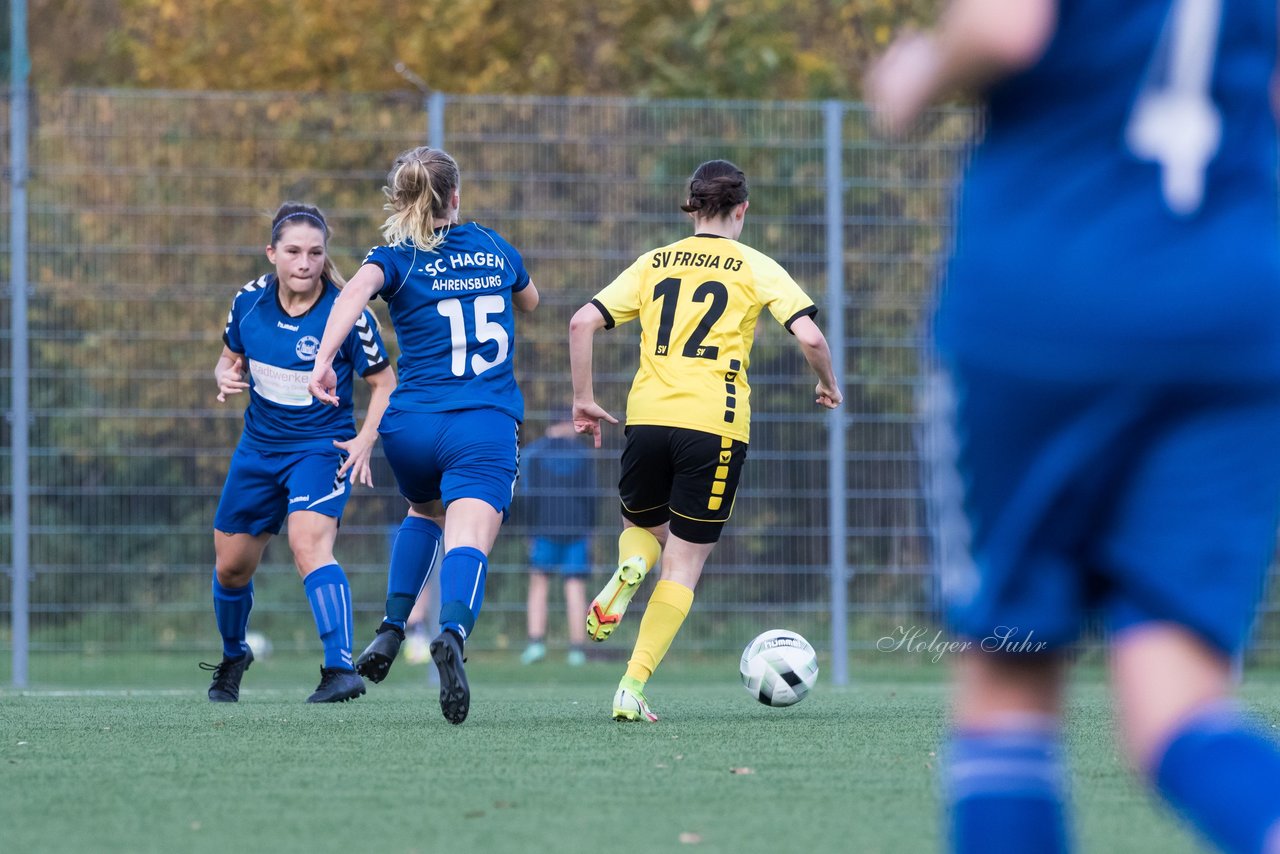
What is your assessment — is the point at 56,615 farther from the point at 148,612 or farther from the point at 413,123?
the point at 413,123

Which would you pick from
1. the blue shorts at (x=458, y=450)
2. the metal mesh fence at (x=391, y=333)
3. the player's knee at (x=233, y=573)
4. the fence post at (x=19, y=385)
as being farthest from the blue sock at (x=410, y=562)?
the fence post at (x=19, y=385)

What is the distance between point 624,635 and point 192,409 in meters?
2.90

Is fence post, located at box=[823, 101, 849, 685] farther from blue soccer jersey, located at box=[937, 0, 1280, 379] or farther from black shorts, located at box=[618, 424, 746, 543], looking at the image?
blue soccer jersey, located at box=[937, 0, 1280, 379]

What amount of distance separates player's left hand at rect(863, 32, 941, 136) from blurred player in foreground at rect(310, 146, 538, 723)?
413 centimetres

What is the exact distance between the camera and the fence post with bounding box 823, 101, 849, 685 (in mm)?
11039

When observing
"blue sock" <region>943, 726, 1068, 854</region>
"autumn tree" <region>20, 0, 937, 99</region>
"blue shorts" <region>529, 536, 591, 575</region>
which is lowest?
"blue sock" <region>943, 726, 1068, 854</region>

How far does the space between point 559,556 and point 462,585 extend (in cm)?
484

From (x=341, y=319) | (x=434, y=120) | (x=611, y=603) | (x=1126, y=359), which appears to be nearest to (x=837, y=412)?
(x=434, y=120)

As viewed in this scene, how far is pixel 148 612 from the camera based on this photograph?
10.7 meters

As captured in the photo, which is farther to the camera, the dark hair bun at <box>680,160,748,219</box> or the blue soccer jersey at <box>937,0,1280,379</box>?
the dark hair bun at <box>680,160,748,219</box>

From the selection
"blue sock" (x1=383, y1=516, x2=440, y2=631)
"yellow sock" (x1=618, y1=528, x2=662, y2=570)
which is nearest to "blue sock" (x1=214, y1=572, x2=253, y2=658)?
"blue sock" (x1=383, y1=516, x2=440, y2=631)

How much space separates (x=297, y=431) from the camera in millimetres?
7234

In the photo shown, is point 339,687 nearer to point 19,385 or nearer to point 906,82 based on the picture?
point 19,385

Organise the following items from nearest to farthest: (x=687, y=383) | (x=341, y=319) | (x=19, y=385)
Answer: (x=341, y=319)
(x=687, y=383)
(x=19, y=385)
